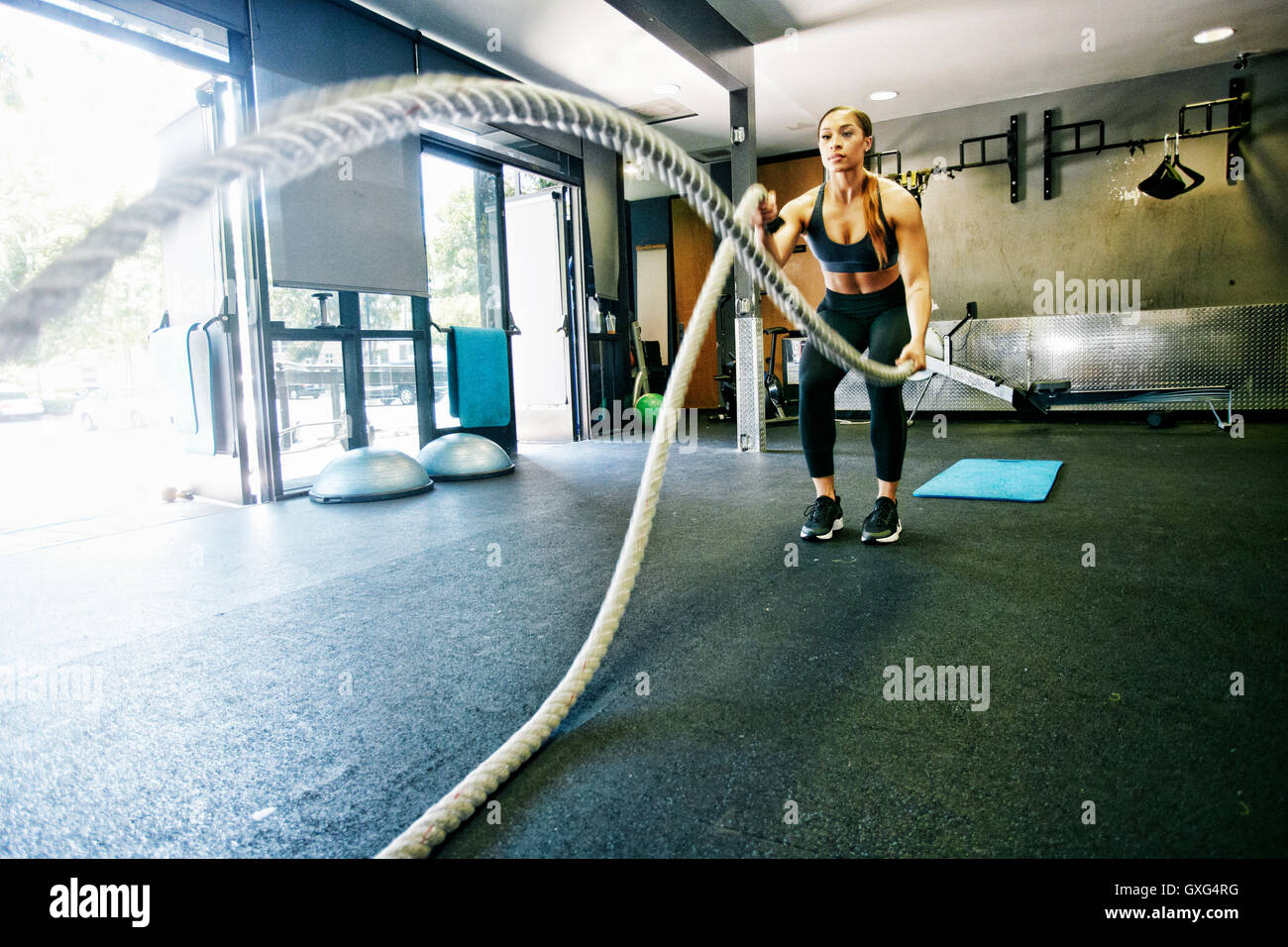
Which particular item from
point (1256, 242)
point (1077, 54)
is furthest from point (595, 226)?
point (1256, 242)

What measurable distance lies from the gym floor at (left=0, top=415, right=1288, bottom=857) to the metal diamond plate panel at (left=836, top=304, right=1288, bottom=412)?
3.33 metres

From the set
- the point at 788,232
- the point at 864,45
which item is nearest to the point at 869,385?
the point at 788,232

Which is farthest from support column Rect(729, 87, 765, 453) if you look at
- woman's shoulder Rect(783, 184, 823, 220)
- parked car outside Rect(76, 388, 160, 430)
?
parked car outside Rect(76, 388, 160, 430)

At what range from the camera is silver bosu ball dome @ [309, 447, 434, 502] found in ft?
11.7

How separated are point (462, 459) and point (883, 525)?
255cm

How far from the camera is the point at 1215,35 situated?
5.38 meters

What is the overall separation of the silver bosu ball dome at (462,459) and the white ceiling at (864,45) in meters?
2.44

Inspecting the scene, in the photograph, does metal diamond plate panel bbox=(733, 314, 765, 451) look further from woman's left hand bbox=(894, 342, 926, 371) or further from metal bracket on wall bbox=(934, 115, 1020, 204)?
metal bracket on wall bbox=(934, 115, 1020, 204)

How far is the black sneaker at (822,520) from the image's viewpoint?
2.45m

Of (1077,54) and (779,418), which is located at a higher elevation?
(1077,54)

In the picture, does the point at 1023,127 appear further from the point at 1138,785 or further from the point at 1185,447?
the point at 1138,785

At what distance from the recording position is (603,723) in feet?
4.03

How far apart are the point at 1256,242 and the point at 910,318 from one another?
587 centimetres

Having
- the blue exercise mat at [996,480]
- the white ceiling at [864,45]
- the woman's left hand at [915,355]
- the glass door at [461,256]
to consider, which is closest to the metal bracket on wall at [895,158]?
the white ceiling at [864,45]
